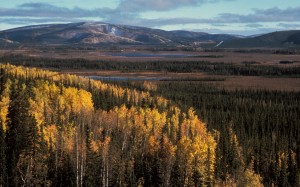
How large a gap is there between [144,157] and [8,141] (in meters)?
33.3

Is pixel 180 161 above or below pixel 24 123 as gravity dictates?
below

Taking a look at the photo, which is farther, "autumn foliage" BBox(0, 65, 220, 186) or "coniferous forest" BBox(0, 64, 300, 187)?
"coniferous forest" BBox(0, 64, 300, 187)

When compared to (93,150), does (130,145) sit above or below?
below

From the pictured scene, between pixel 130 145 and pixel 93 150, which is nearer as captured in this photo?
pixel 93 150

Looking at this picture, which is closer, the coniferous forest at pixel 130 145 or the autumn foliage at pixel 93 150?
the autumn foliage at pixel 93 150

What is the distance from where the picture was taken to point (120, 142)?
11331 cm

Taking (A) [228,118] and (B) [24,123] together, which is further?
(A) [228,118]

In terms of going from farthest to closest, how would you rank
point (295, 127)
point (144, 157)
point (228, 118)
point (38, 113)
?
point (228, 118), point (295, 127), point (38, 113), point (144, 157)

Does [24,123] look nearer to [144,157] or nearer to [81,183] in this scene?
[81,183]

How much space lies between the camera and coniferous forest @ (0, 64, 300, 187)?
88.2m

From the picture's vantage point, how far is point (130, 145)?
114 metres

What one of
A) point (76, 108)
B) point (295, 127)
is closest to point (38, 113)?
point (76, 108)

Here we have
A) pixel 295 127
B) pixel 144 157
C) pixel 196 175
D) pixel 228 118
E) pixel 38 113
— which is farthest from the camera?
pixel 228 118

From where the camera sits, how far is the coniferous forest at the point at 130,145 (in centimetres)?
8819
